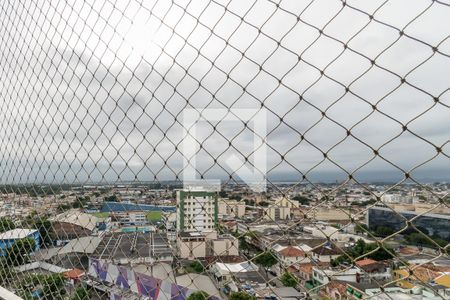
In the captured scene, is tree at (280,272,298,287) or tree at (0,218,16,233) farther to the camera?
tree at (0,218,16,233)

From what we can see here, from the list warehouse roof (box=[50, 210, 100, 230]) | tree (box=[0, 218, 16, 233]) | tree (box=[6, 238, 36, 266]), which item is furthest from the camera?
tree (box=[0, 218, 16, 233])

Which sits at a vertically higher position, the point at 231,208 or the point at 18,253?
the point at 231,208

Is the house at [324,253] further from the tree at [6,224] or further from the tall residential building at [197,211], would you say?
the tree at [6,224]

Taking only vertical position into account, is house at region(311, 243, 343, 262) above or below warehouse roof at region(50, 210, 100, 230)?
above

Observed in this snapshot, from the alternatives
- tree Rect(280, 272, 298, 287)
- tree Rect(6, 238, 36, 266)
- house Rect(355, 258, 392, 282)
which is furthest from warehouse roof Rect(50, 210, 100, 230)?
house Rect(355, 258, 392, 282)

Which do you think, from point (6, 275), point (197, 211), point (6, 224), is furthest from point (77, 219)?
point (6, 224)

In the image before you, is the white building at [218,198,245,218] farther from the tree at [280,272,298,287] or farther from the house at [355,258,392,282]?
the house at [355,258,392,282]

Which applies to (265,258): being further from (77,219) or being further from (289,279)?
(77,219)

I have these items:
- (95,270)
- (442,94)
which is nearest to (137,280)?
(95,270)
